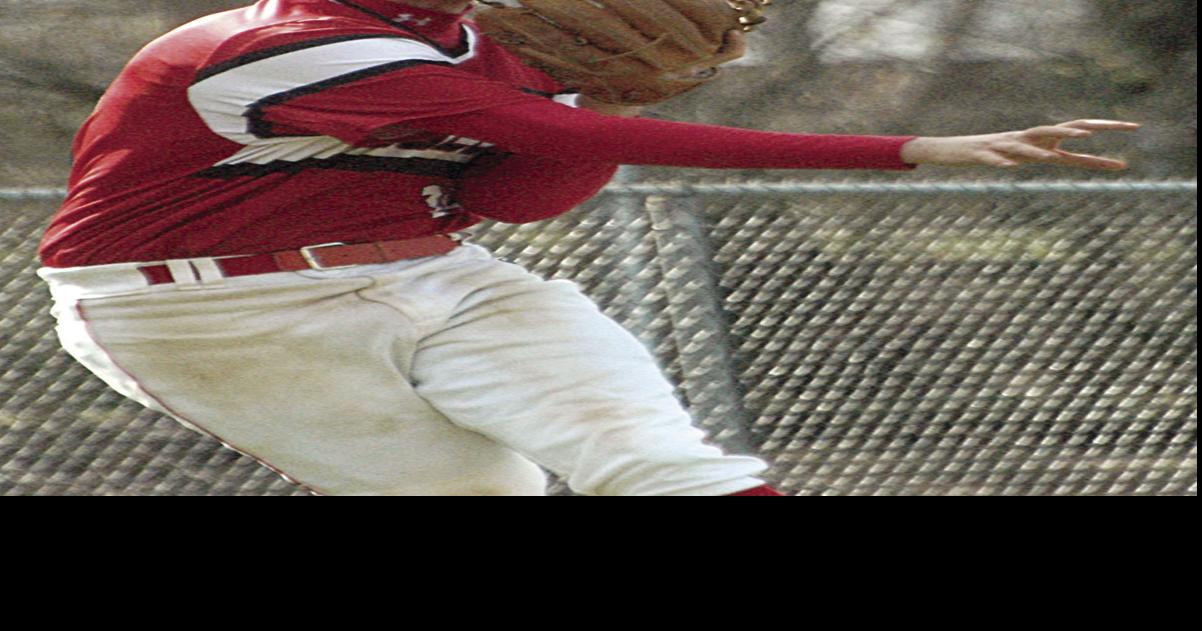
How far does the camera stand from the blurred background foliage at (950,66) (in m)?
5.58

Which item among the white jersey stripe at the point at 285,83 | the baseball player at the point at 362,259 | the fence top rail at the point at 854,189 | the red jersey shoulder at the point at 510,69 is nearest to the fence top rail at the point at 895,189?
the fence top rail at the point at 854,189

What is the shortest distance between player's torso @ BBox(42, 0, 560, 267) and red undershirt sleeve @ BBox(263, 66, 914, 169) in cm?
5

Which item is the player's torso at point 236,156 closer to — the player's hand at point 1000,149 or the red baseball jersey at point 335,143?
the red baseball jersey at point 335,143

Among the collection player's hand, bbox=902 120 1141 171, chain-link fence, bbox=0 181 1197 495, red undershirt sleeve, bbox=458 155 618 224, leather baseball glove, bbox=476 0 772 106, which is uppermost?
leather baseball glove, bbox=476 0 772 106

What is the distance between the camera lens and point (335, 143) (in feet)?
7.62

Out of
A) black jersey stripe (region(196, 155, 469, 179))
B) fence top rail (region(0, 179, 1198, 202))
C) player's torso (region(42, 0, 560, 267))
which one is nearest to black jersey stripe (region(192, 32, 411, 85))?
player's torso (region(42, 0, 560, 267))

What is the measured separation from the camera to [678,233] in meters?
3.83

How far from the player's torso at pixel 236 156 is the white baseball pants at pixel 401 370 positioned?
6 centimetres

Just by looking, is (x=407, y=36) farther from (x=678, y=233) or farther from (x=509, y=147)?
(x=678, y=233)

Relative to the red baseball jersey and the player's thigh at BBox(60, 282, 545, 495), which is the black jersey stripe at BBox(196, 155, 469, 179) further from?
the player's thigh at BBox(60, 282, 545, 495)

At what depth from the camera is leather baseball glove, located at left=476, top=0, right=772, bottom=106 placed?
7.82 feet

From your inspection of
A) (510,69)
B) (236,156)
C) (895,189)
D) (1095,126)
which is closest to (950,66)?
(895,189)

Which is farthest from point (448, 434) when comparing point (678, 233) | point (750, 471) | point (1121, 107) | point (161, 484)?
point (1121, 107)

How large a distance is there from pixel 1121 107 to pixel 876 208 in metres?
2.38
